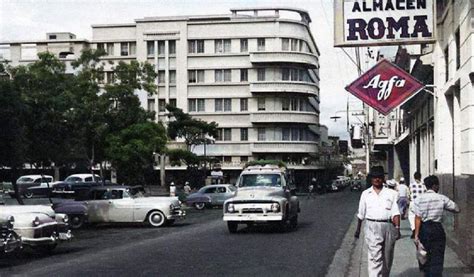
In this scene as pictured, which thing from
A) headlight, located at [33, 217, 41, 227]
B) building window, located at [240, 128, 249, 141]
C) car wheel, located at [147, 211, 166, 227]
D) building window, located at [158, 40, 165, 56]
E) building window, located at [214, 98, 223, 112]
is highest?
building window, located at [158, 40, 165, 56]

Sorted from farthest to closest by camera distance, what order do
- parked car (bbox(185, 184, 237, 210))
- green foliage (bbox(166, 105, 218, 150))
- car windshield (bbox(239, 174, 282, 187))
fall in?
green foliage (bbox(166, 105, 218, 150)) < parked car (bbox(185, 184, 237, 210)) < car windshield (bbox(239, 174, 282, 187))

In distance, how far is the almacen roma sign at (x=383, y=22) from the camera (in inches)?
539

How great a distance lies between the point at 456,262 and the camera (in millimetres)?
13164

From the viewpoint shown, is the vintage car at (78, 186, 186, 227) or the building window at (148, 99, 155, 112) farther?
the building window at (148, 99, 155, 112)

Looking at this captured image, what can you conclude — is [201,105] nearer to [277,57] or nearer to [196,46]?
[196,46]

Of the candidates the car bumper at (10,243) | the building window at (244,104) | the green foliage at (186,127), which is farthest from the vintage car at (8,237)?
the building window at (244,104)

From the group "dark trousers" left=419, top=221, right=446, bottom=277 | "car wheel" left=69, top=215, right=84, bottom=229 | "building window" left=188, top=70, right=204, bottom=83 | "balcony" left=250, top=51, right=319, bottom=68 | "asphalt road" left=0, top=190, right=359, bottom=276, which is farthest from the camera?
"building window" left=188, top=70, right=204, bottom=83

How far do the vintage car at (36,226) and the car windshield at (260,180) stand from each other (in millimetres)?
7909

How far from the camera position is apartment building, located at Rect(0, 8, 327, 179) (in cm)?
7300

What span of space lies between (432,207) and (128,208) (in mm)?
16585

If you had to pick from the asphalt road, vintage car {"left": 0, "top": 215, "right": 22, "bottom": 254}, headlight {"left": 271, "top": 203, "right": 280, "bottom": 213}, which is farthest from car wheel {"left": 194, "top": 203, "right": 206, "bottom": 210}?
vintage car {"left": 0, "top": 215, "right": 22, "bottom": 254}

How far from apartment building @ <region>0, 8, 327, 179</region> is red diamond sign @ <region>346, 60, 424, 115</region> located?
5851 cm

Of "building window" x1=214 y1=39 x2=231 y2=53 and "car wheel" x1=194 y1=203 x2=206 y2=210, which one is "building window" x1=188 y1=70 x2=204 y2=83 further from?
"car wheel" x1=194 y1=203 x2=206 y2=210

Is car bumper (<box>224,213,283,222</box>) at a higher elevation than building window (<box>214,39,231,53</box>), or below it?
below
